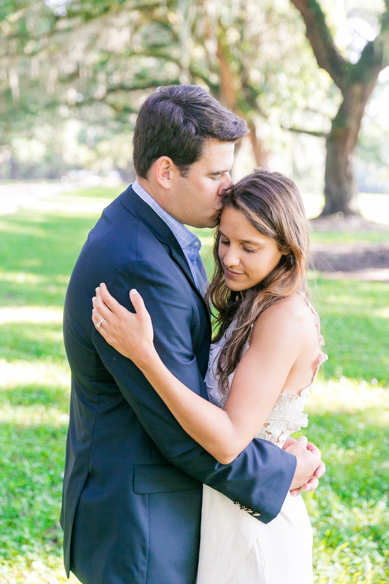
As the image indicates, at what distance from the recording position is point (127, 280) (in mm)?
1700

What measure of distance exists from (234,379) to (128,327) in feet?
1.26

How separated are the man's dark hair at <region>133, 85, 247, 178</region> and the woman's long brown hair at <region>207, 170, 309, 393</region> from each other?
0.19 m

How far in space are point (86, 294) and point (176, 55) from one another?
71.4 ft

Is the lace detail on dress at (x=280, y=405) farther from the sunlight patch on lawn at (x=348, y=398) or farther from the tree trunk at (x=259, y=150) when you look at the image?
the tree trunk at (x=259, y=150)

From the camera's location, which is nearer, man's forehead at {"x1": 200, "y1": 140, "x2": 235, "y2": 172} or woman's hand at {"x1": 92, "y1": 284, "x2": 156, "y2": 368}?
woman's hand at {"x1": 92, "y1": 284, "x2": 156, "y2": 368}

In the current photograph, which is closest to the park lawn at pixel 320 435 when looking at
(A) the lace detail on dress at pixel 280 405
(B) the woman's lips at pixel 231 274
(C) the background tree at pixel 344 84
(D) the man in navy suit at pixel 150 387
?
(B) the woman's lips at pixel 231 274

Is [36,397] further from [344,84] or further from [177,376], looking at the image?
[344,84]

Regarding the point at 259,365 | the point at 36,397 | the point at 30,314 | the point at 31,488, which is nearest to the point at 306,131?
the point at 30,314

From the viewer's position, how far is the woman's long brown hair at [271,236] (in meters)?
1.96

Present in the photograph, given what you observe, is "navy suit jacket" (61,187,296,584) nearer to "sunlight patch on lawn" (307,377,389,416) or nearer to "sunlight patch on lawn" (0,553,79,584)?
"sunlight patch on lawn" (0,553,79,584)

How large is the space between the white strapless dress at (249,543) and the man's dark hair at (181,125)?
668 mm

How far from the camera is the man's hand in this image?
2023mm

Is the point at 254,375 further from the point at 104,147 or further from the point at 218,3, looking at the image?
the point at 104,147

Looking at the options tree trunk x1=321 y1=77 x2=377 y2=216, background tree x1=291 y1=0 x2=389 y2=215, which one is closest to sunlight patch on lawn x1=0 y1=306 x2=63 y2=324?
background tree x1=291 y1=0 x2=389 y2=215
